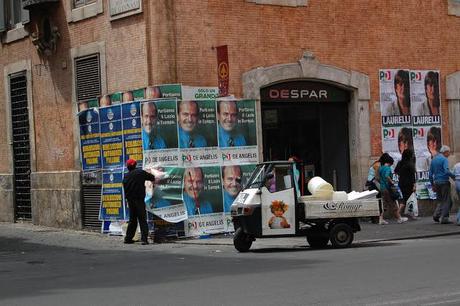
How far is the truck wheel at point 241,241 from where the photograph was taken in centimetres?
1505

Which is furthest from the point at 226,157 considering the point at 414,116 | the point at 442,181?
the point at 414,116

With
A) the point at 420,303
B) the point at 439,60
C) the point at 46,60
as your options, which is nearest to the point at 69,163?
the point at 46,60

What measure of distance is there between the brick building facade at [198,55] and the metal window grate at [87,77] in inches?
7.1

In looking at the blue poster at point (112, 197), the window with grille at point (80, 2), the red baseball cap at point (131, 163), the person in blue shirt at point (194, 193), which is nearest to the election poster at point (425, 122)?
the person in blue shirt at point (194, 193)

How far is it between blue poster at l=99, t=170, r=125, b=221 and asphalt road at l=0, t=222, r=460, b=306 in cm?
202

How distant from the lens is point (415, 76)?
22359mm

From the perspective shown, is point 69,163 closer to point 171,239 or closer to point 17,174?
point 17,174

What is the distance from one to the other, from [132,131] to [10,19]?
318 inches

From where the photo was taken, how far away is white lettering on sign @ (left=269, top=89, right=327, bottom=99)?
2038 centimetres

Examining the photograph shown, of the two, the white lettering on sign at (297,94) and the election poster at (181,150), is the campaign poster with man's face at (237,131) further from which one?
the white lettering on sign at (297,94)

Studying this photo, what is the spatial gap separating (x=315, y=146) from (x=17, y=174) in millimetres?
8983

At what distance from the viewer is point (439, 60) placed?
22953 millimetres

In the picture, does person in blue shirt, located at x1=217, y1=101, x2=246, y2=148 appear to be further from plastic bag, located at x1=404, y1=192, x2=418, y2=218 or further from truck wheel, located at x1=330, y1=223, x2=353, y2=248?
plastic bag, located at x1=404, y1=192, x2=418, y2=218

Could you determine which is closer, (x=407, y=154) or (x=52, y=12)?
(x=407, y=154)
